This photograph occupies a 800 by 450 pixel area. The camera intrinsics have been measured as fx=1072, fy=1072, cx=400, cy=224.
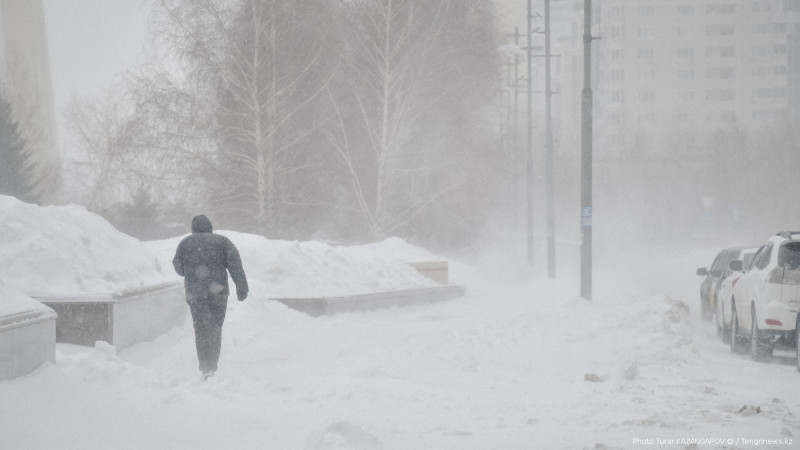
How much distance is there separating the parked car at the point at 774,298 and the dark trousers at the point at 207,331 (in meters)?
7.03

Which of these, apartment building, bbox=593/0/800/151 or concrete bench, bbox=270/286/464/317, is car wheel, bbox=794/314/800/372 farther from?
apartment building, bbox=593/0/800/151

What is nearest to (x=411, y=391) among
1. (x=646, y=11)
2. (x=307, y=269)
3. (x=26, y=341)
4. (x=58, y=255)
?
(x=26, y=341)

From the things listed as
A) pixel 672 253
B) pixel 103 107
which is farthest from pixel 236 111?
pixel 672 253

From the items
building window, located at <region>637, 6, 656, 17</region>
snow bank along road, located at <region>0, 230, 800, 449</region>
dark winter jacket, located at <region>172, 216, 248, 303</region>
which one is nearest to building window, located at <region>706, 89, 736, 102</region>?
building window, located at <region>637, 6, 656, 17</region>

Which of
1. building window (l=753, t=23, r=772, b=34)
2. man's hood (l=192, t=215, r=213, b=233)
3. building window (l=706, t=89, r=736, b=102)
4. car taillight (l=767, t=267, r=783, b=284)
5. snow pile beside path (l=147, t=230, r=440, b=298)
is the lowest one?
snow pile beside path (l=147, t=230, r=440, b=298)

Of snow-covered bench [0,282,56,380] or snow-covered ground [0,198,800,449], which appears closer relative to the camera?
snow-covered ground [0,198,800,449]

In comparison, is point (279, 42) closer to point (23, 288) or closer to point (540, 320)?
point (540, 320)

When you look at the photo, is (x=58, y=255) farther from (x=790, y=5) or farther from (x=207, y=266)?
(x=790, y=5)

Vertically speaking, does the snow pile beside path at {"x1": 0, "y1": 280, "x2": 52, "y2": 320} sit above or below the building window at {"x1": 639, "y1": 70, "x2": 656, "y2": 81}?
below

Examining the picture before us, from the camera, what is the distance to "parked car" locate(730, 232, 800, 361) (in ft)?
43.8

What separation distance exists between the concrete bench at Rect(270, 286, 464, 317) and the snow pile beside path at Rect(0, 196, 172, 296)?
4149 mm

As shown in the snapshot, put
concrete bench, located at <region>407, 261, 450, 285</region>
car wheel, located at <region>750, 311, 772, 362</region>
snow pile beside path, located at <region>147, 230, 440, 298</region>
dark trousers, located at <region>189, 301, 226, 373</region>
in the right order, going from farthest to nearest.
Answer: concrete bench, located at <region>407, 261, 450, 285</region>
snow pile beside path, located at <region>147, 230, 440, 298</region>
car wheel, located at <region>750, 311, 772, 362</region>
dark trousers, located at <region>189, 301, 226, 373</region>

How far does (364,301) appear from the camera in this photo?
19828 mm

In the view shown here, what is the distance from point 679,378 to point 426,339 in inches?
148
